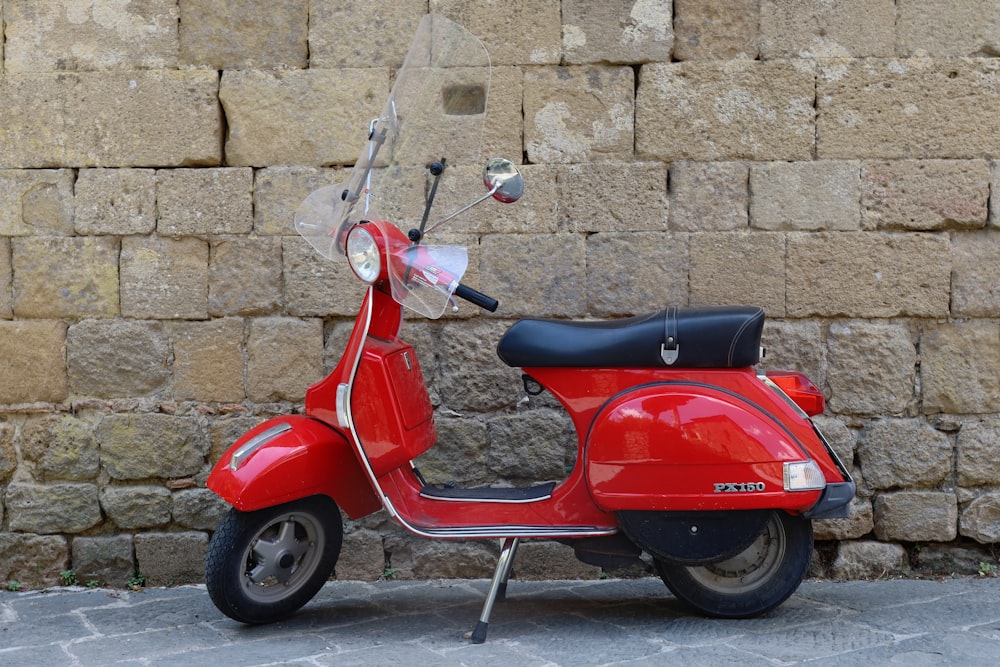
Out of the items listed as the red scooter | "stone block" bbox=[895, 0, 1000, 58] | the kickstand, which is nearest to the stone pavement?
the kickstand

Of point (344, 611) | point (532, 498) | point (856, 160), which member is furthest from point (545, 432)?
point (856, 160)

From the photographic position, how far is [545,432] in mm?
4418

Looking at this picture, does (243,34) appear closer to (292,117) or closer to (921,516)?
(292,117)

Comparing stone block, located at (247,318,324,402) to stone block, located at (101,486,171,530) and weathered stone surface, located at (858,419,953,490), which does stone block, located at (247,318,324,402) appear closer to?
stone block, located at (101,486,171,530)

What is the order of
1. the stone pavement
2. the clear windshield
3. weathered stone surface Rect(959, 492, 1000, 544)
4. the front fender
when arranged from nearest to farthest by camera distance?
1. the stone pavement
2. the front fender
3. the clear windshield
4. weathered stone surface Rect(959, 492, 1000, 544)

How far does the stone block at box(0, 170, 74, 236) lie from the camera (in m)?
4.54

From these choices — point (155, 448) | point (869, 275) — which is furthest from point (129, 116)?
point (869, 275)

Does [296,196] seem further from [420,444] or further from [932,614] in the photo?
[932,614]

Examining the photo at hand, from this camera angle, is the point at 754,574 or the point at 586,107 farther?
the point at 586,107

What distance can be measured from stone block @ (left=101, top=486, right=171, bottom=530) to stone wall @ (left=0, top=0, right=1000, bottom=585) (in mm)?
19

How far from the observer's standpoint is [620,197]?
4453 millimetres

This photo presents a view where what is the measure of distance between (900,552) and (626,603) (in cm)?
138

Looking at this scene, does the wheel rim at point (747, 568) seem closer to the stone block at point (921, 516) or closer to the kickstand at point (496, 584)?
the kickstand at point (496, 584)

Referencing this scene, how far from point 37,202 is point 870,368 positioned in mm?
3973
